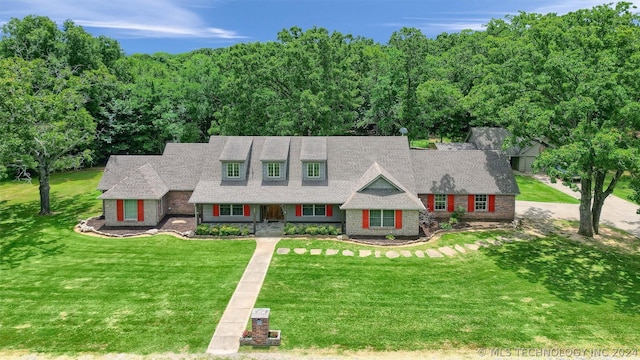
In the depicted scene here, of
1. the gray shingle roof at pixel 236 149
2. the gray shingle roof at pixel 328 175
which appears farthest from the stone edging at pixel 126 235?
the gray shingle roof at pixel 236 149

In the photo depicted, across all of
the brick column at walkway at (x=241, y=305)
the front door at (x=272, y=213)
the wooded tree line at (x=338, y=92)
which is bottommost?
the brick column at walkway at (x=241, y=305)

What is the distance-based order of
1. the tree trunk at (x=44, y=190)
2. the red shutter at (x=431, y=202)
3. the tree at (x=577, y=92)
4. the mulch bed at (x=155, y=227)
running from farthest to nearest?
the tree trunk at (x=44, y=190) → the red shutter at (x=431, y=202) → the mulch bed at (x=155, y=227) → the tree at (x=577, y=92)

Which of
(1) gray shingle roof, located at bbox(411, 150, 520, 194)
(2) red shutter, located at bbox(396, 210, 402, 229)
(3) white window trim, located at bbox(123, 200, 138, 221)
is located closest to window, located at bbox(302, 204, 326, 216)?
(2) red shutter, located at bbox(396, 210, 402, 229)

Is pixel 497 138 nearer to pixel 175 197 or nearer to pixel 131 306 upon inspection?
pixel 175 197

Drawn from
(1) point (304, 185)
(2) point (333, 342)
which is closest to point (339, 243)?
(1) point (304, 185)

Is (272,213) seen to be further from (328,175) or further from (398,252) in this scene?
(398,252)

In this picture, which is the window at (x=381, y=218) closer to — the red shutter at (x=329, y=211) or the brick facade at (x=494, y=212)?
the red shutter at (x=329, y=211)

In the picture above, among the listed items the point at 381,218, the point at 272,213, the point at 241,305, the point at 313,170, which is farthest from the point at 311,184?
the point at 241,305
